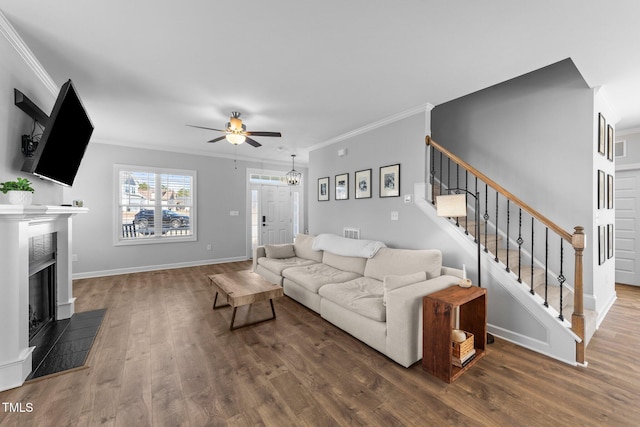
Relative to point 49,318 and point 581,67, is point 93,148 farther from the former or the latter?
point 581,67

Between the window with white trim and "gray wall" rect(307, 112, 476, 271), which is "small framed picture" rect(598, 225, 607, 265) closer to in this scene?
"gray wall" rect(307, 112, 476, 271)

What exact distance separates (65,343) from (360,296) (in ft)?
9.77

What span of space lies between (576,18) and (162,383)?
405cm

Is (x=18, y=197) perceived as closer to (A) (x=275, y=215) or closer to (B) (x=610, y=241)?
(A) (x=275, y=215)

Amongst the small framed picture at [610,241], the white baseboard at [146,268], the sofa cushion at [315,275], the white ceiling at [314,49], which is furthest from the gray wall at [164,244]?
the small framed picture at [610,241]

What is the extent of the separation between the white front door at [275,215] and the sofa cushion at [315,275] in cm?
332

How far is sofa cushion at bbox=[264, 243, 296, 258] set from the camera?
489cm

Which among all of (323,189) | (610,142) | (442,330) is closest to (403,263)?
(442,330)

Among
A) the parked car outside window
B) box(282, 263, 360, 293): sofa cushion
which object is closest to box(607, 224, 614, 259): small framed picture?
box(282, 263, 360, 293): sofa cushion

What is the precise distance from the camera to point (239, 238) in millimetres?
6879

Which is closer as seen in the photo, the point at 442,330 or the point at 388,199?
the point at 442,330

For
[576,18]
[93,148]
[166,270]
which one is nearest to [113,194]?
[93,148]

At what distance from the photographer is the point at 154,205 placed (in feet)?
19.0

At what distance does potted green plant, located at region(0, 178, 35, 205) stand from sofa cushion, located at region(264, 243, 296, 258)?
3.22 m
